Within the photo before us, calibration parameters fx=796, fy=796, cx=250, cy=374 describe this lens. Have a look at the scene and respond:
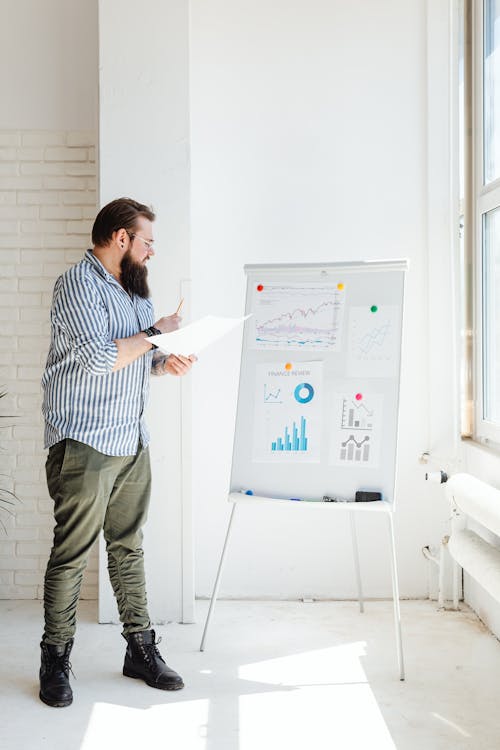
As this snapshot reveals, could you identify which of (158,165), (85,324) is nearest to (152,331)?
(85,324)

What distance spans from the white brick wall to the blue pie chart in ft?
4.44

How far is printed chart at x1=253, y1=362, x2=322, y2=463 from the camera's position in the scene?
3.07 m

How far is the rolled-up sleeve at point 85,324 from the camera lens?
8.48ft

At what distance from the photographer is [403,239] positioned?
3.81 metres

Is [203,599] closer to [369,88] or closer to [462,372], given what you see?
[462,372]

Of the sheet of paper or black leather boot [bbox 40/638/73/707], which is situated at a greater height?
the sheet of paper

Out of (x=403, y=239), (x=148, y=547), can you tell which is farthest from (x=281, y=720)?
(x=403, y=239)

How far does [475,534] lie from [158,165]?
2.06 meters

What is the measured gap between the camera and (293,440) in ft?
10.1

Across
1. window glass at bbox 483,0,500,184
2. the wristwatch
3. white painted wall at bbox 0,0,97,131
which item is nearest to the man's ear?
the wristwatch

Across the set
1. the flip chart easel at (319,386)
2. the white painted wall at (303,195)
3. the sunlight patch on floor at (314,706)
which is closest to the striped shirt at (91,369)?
the flip chart easel at (319,386)

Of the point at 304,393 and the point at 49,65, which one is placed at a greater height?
the point at 49,65

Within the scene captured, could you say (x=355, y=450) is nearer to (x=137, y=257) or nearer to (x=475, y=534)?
(x=475, y=534)

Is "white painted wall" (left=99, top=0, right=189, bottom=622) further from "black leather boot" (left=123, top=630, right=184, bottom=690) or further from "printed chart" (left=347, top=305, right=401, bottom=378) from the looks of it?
"printed chart" (left=347, top=305, right=401, bottom=378)
